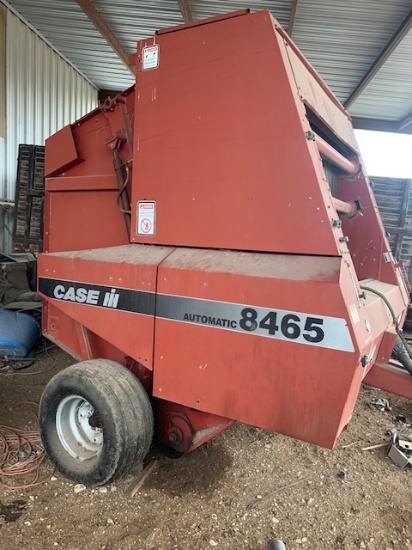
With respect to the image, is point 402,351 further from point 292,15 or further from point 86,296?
point 292,15

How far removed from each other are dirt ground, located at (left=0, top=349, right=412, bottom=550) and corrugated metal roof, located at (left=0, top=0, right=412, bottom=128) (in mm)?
6369

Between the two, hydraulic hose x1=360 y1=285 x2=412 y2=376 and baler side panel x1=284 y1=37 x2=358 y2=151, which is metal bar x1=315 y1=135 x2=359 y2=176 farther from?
hydraulic hose x1=360 y1=285 x2=412 y2=376

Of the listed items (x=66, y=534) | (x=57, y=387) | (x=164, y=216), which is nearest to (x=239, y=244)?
(x=164, y=216)

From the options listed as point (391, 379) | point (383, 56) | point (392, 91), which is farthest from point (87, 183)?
point (392, 91)

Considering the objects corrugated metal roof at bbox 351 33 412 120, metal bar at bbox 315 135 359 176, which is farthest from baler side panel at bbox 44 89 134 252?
corrugated metal roof at bbox 351 33 412 120

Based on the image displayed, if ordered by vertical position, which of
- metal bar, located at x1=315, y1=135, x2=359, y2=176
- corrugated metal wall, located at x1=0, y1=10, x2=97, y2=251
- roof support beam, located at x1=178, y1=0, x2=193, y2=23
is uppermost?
roof support beam, located at x1=178, y1=0, x2=193, y2=23

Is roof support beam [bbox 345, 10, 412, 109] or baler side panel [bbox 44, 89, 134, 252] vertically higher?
roof support beam [bbox 345, 10, 412, 109]

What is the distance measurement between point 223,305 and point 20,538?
4.91ft

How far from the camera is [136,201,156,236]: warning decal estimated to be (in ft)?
7.45

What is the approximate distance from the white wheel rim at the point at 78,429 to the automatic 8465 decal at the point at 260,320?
0.81 meters

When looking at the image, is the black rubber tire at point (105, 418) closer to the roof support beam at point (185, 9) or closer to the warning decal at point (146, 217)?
the warning decal at point (146, 217)

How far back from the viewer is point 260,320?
6.00ft

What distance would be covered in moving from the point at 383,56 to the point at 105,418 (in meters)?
8.03

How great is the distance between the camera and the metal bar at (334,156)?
2.21 m
